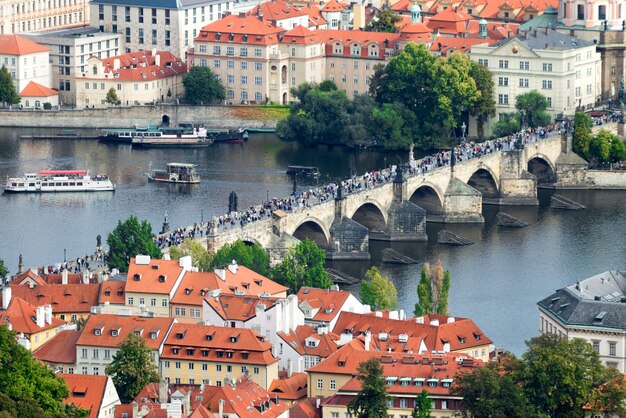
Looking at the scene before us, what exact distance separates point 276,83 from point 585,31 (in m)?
19.4

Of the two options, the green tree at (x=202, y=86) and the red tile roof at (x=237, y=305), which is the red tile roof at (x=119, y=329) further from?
the green tree at (x=202, y=86)

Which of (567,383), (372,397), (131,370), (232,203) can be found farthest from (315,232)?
(567,383)

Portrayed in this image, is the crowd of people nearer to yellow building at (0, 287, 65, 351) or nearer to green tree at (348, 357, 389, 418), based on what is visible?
yellow building at (0, 287, 65, 351)

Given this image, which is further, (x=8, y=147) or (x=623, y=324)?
(x=8, y=147)

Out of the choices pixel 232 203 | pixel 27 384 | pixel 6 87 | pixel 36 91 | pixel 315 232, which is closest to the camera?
pixel 27 384

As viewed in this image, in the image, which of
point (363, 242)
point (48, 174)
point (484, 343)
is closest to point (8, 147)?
point (48, 174)

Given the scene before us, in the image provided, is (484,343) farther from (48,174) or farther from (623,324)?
(48,174)

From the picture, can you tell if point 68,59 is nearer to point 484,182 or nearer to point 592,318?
point 484,182

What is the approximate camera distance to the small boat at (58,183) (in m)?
170

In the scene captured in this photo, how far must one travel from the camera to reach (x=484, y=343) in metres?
121

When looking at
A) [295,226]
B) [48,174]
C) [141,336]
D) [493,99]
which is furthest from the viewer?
[493,99]

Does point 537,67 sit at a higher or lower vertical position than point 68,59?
lower

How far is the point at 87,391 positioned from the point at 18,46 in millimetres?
87595

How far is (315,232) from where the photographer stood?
15462cm
